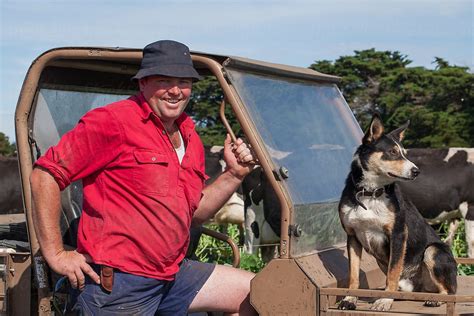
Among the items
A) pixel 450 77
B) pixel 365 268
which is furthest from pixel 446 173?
pixel 450 77

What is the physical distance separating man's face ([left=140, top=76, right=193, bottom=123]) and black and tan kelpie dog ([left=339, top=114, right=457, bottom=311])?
1052 millimetres

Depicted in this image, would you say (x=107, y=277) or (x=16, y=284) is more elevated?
(x=107, y=277)

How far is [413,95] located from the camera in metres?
28.6

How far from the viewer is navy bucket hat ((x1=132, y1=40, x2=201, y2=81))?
12.4ft

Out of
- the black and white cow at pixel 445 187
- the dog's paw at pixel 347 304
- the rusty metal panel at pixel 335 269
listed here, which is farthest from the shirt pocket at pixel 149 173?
the black and white cow at pixel 445 187

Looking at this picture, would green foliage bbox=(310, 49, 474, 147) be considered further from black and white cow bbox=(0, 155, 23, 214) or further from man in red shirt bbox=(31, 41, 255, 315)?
man in red shirt bbox=(31, 41, 255, 315)

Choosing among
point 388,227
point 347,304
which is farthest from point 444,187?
point 347,304

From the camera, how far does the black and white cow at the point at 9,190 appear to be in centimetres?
1343

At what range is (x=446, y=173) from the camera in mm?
13445

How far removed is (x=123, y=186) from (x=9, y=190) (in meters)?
10.3

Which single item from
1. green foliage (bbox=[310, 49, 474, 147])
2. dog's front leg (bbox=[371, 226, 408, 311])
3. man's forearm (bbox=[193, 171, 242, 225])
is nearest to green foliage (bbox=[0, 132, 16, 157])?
green foliage (bbox=[310, 49, 474, 147])

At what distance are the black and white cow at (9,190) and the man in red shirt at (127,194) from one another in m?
9.98

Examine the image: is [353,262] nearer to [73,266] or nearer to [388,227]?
[388,227]

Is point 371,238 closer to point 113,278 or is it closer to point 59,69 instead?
point 113,278
